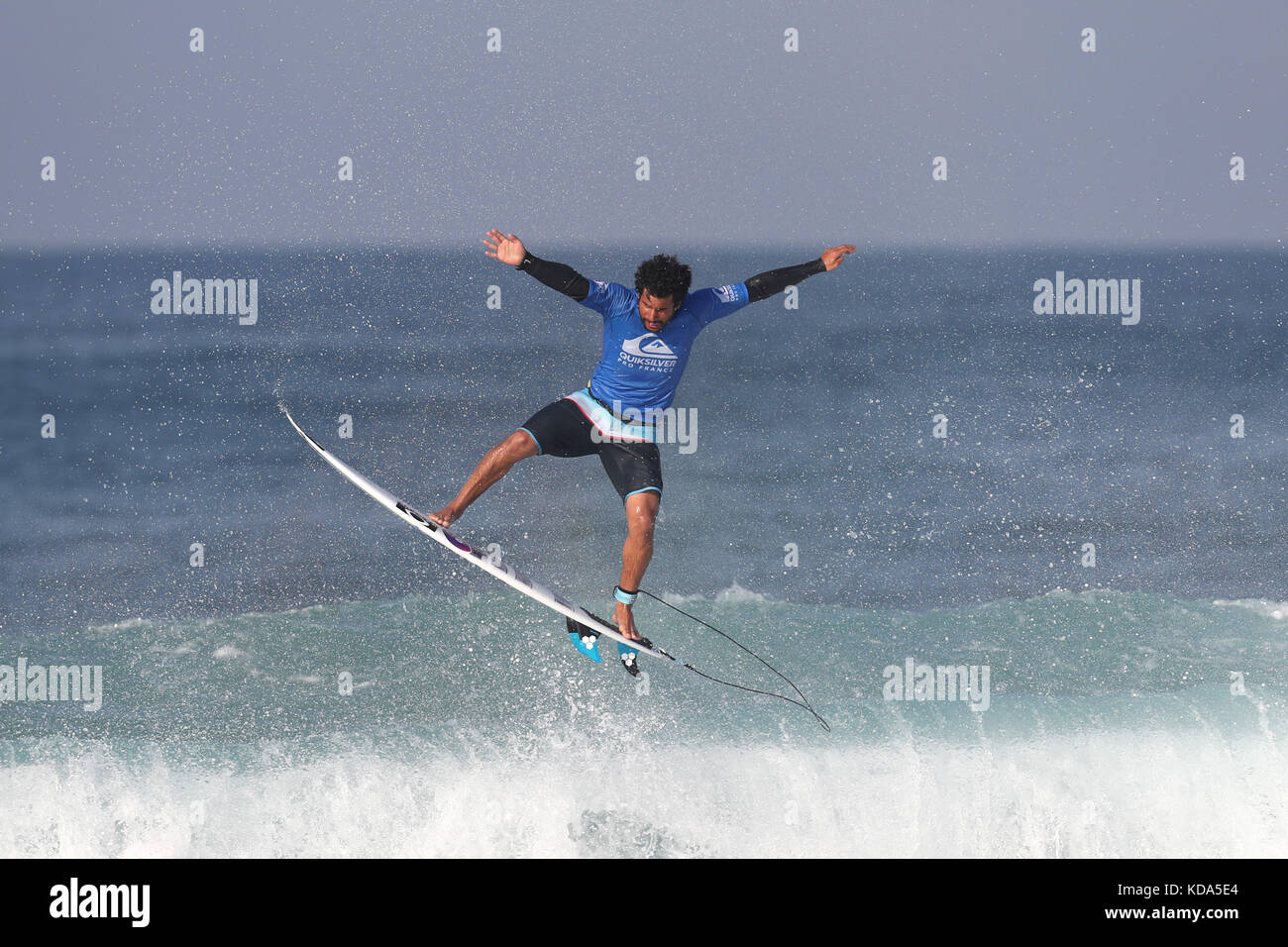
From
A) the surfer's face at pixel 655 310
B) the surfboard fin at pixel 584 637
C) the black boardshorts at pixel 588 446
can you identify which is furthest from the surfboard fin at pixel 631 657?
the surfer's face at pixel 655 310

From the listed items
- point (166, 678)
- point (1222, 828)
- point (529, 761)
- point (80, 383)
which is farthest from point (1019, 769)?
point (80, 383)

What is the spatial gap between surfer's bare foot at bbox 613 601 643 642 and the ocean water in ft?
5.22

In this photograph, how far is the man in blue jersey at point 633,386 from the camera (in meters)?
8.80

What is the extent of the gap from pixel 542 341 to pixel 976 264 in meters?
37.4

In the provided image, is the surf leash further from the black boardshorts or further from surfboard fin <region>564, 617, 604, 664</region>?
the black boardshorts

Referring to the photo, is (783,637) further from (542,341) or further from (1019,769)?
(542,341)

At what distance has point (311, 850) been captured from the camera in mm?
10164

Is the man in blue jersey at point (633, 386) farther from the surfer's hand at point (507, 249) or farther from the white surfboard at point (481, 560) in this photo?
the white surfboard at point (481, 560)

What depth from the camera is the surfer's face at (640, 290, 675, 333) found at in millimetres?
8719

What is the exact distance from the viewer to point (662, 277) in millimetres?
8695
